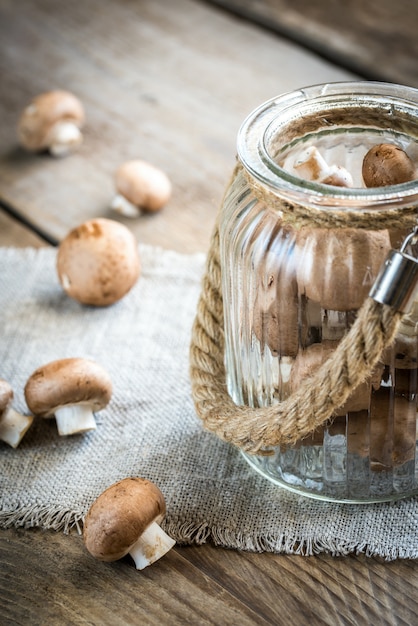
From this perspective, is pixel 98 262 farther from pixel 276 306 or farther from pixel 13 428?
pixel 276 306

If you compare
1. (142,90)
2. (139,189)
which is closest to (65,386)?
(139,189)

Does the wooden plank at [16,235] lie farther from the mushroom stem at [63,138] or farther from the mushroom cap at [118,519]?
the mushroom cap at [118,519]

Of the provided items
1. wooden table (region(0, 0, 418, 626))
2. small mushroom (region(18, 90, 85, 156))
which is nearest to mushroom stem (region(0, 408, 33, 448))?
wooden table (region(0, 0, 418, 626))

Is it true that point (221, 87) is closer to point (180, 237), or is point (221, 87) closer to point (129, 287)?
point (180, 237)

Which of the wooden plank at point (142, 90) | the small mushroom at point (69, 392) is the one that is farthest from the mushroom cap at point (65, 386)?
the wooden plank at point (142, 90)

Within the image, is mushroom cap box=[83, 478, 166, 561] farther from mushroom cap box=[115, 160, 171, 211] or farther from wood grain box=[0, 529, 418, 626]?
mushroom cap box=[115, 160, 171, 211]

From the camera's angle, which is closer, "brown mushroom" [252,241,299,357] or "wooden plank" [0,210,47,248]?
"brown mushroom" [252,241,299,357]

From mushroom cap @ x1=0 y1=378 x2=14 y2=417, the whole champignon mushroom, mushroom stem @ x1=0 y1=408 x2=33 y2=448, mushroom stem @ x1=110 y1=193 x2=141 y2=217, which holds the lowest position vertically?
mushroom stem @ x1=110 y1=193 x2=141 y2=217

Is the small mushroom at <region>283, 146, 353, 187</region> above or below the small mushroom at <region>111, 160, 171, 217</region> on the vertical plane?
above
